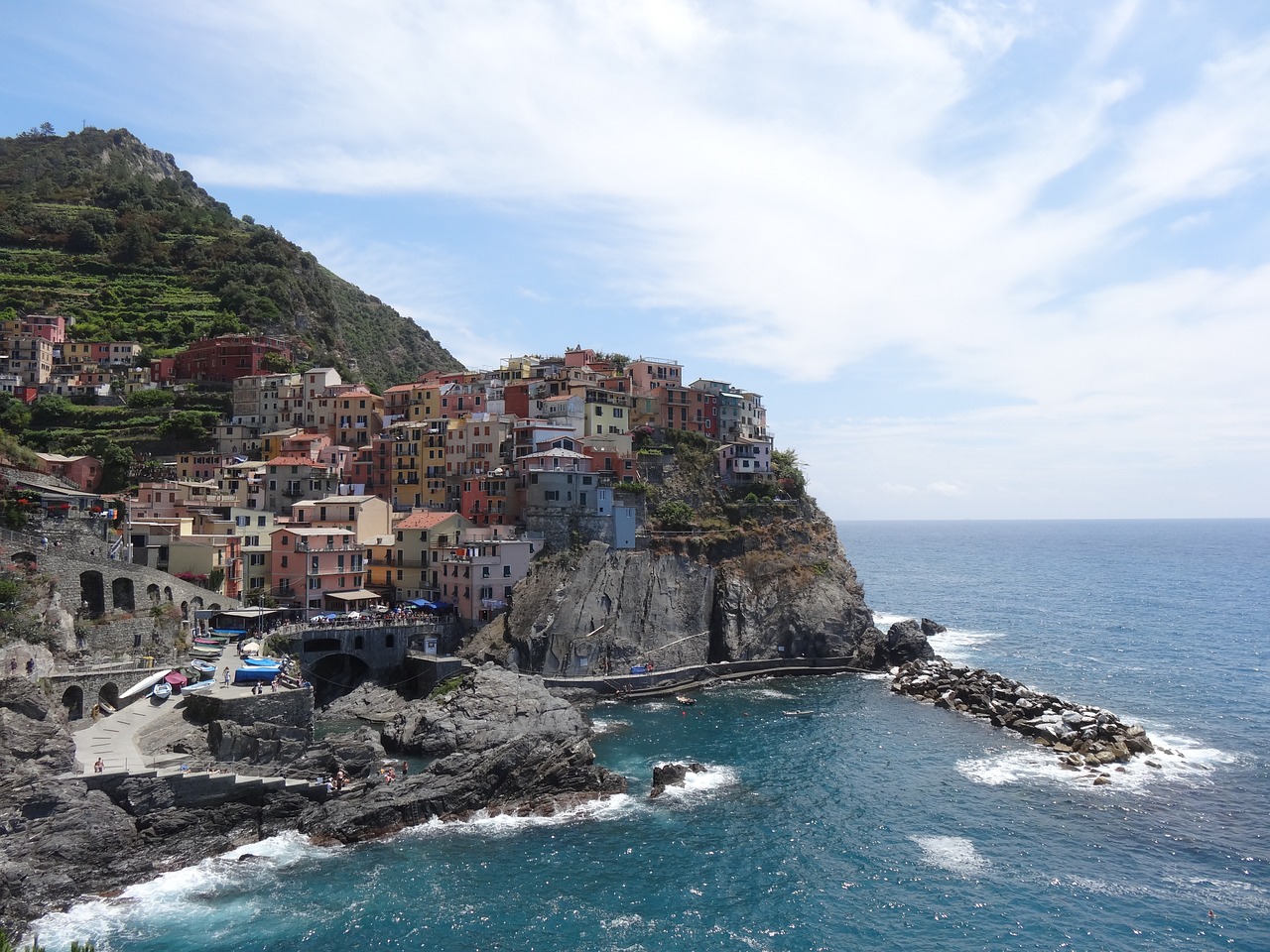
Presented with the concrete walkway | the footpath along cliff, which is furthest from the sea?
the footpath along cliff

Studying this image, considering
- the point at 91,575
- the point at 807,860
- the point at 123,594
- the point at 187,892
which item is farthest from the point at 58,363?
the point at 807,860

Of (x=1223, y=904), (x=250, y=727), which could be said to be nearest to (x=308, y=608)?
(x=250, y=727)

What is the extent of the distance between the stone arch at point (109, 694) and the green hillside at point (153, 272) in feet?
244

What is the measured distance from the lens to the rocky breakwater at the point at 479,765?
45.1 m

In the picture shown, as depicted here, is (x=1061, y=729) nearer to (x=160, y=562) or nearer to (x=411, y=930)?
(x=411, y=930)

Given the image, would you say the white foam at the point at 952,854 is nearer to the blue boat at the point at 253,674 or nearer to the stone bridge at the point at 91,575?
the blue boat at the point at 253,674

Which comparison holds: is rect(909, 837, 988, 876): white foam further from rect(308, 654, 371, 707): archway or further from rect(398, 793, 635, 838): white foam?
rect(308, 654, 371, 707): archway

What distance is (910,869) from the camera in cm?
4184

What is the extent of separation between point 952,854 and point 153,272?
139 metres

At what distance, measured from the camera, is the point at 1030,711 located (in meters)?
64.6

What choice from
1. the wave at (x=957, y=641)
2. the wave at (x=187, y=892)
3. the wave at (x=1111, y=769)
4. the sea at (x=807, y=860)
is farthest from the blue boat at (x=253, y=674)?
the wave at (x=957, y=641)

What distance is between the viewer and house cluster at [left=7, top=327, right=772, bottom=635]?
234 ft

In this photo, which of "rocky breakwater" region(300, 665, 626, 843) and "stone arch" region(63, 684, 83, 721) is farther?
→ "stone arch" region(63, 684, 83, 721)

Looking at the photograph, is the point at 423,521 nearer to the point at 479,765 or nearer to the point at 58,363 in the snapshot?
the point at 479,765
